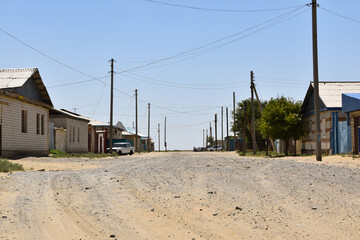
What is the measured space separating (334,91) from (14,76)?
85.7ft

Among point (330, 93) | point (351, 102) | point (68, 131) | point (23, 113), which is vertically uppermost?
point (330, 93)

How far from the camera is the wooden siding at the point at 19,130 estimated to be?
27.1 meters

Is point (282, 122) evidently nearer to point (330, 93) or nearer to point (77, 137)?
point (330, 93)

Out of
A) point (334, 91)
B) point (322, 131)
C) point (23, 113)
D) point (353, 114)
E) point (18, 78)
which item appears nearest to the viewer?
point (353, 114)

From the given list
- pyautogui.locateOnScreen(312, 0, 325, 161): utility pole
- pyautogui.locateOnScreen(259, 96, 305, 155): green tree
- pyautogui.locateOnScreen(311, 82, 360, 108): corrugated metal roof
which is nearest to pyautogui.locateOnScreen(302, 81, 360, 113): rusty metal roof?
pyautogui.locateOnScreen(311, 82, 360, 108): corrugated metal roof

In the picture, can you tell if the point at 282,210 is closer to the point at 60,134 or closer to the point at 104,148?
the point at 60,134

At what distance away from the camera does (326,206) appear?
8273mm

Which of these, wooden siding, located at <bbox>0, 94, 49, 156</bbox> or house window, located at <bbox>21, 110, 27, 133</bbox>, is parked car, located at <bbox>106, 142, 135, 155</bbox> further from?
house window, located at <bbox>21, 110, 27, 133</bbox>

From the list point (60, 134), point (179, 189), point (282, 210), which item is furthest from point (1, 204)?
point (60, 134)

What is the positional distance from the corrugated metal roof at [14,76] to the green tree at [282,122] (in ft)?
66.4

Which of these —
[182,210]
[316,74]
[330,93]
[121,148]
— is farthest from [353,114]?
[121,148]

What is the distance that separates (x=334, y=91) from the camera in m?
37.9

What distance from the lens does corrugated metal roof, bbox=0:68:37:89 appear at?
29.3m

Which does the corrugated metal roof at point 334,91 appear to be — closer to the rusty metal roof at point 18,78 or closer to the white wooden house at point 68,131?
the rusty metal roof at point 18,78
